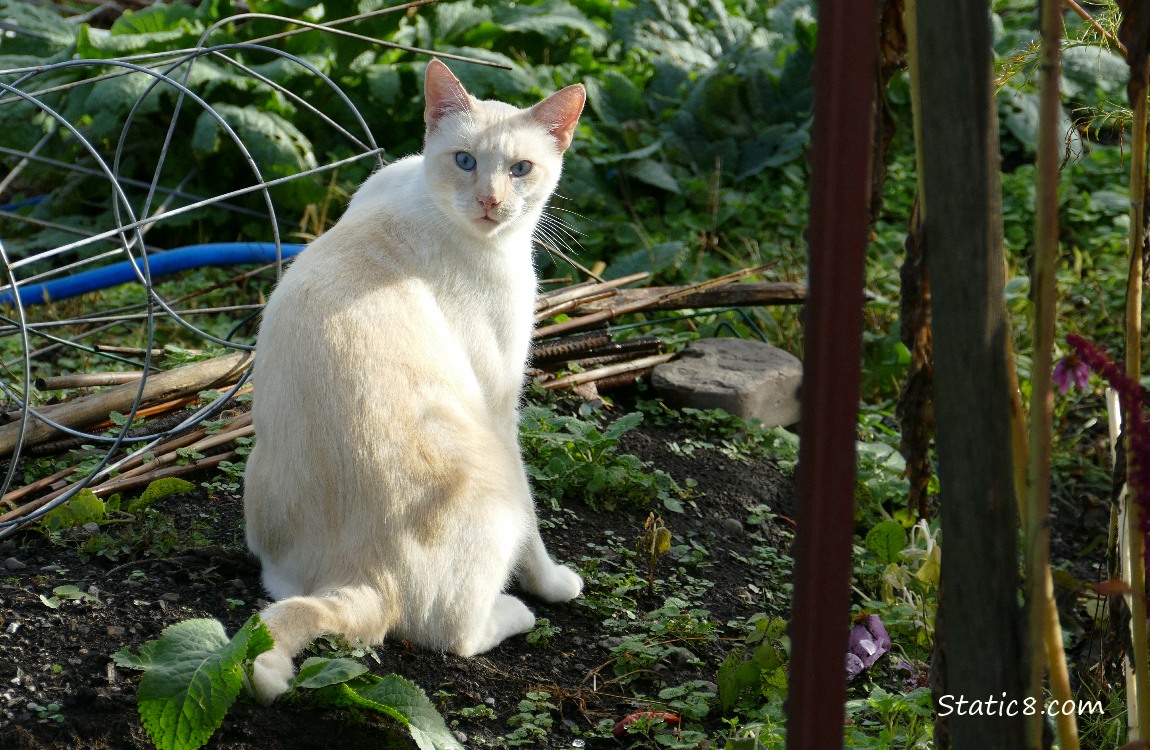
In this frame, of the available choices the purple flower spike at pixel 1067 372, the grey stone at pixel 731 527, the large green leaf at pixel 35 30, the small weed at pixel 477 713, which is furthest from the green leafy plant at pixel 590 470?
the large green leaf at pixel 35 30

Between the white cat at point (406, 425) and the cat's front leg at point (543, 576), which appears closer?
the white cat at point (406, 425)

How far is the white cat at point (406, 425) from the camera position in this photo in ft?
7.43

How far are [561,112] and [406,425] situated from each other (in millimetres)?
1091

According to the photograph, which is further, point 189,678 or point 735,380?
point 735,380

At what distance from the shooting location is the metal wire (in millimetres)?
2752

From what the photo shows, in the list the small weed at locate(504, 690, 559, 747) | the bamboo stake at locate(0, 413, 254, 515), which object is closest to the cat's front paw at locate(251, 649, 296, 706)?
the small weed at locate(504, 690, 559, 747)

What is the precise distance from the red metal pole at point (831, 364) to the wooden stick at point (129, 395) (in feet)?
7.71

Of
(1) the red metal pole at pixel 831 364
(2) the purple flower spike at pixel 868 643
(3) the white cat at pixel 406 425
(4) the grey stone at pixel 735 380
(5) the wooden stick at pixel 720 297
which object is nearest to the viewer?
(1) the red metal pole at pixel 831 364

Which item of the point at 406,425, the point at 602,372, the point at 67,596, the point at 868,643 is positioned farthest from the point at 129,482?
the point at 868,643

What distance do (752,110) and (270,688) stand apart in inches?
213

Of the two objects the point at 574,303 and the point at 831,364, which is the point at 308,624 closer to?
the point at 831,364

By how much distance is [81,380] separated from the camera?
346 cm

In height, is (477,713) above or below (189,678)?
below

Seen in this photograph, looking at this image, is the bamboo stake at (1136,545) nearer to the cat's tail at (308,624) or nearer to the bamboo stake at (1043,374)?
the bamboo stake at (1043,374)
